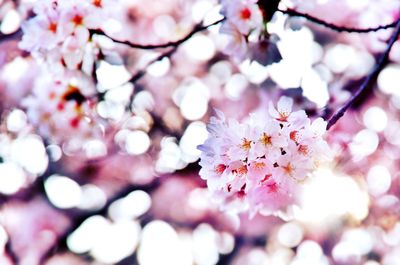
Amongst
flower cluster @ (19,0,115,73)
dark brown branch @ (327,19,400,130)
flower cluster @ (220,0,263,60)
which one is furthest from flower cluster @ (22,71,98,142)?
dark brown branch @ (327,19,400,130)

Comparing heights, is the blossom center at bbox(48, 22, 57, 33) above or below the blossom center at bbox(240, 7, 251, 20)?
below

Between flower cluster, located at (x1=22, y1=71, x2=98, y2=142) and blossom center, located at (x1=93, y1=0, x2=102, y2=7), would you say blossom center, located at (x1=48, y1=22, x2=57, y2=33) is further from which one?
flower cluster, located at (x1=22, y1=71, x2=98, y2=142)

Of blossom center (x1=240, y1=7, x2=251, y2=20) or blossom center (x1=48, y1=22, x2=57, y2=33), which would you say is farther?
blossom center (x1=48, y1=22, x2=57, y2=33)

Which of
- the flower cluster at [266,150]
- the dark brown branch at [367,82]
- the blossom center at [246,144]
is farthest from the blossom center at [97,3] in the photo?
the dark brown branch at [367,82]

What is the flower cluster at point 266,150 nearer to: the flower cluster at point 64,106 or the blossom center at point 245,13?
the blossom center at point 245,13

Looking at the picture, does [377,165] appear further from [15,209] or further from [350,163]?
[15,209]

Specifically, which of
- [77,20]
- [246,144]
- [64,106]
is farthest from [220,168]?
[64,106]
